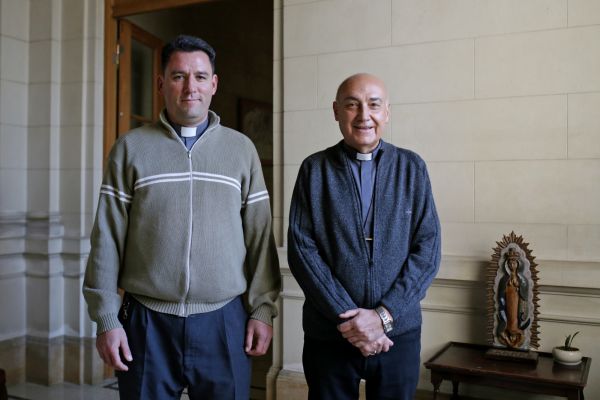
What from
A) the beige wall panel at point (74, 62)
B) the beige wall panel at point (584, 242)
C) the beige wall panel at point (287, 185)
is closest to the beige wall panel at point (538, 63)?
the beige wall panel at point (584, 242)

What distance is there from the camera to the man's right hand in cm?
185

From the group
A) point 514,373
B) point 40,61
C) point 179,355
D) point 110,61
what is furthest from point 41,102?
point 514,373

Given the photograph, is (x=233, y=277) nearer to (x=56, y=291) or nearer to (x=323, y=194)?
(x=323, y=194)

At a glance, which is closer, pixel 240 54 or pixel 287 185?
pixel 287 185

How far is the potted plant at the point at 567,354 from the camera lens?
275cm

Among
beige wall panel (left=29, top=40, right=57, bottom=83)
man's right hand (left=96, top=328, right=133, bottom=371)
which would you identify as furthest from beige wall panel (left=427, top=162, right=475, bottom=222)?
beige wall panel (left=29, top=40, right=57, bottom=83)

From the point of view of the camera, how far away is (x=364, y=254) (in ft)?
6.13

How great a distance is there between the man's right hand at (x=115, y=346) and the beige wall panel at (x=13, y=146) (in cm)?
298

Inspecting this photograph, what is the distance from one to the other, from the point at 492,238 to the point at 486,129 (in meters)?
0.57

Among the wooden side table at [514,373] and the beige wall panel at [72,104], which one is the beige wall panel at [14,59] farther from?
the wooden side table at [514,373]

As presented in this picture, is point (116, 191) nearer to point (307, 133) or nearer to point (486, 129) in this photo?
point (307, 133)

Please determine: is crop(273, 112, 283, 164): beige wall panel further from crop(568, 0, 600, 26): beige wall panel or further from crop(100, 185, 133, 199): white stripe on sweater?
crop(100, 185, 133, 199): white stripe on sweater

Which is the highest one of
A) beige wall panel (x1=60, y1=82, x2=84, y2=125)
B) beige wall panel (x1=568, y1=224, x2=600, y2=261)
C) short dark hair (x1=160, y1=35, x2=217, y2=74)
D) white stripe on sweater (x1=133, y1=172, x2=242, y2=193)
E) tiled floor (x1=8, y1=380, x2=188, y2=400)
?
beige wall panel (x1=60, y1=82, x2=84, y2=125)

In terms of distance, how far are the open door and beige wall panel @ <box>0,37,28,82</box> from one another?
70 centimetres
